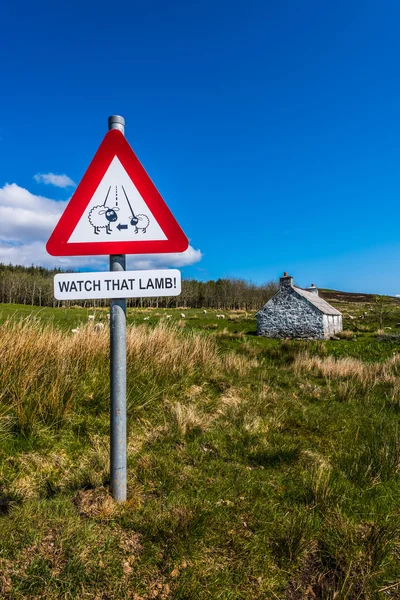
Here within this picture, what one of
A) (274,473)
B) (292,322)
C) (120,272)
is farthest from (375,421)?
(292,322)

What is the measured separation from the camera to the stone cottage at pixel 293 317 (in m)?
26.5

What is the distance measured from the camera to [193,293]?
110375 mm

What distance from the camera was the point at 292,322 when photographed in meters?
27.2

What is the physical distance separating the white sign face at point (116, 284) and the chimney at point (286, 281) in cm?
2667

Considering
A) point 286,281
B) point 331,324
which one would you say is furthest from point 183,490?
point 331,324

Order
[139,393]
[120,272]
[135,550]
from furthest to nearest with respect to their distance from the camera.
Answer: [139,393] < [120,272] < [135,550]

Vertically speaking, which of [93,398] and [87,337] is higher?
[87,337]

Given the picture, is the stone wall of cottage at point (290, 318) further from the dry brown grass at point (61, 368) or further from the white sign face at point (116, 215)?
the white sign face at point (116, 215)

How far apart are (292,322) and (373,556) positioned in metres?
26.0

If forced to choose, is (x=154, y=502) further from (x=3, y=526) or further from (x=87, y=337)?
(x=87, y=337)

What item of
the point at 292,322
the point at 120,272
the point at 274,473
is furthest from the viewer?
the point at 292,322

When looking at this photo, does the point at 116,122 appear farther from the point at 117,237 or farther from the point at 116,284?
the point at 116,284

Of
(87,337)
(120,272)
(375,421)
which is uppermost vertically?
(120,272)

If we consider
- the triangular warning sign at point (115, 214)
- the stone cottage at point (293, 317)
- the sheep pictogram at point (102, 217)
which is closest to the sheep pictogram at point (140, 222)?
the triangular warning sign at point (115, 214)
